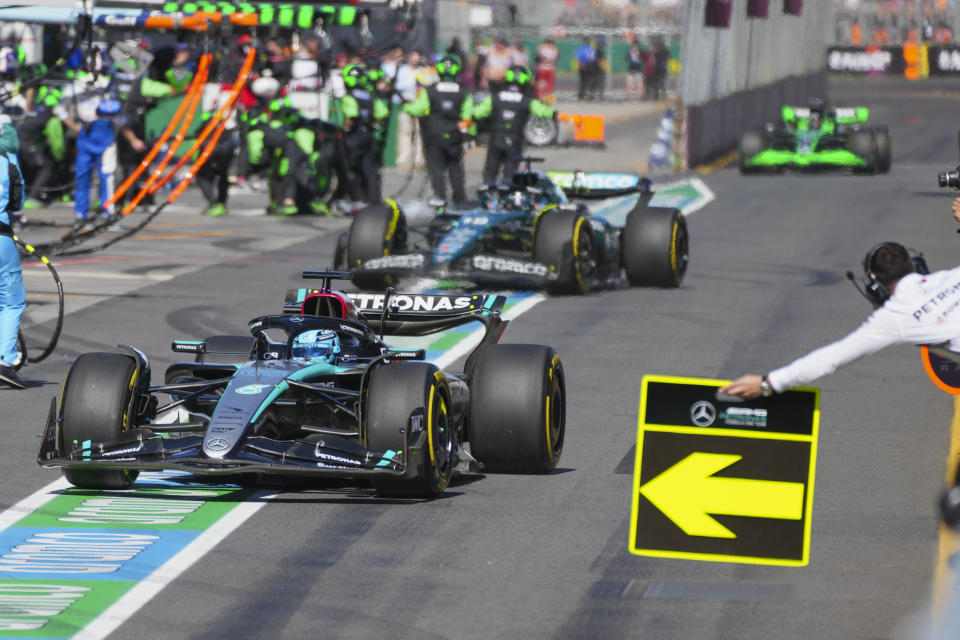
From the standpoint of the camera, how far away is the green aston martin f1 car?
33031 millimetres

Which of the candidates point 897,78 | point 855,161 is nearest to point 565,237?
point 855,161

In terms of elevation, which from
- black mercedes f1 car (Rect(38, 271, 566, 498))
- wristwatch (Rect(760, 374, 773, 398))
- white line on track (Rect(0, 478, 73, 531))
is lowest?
white line on track (Rect(0, 478, 73, 531))

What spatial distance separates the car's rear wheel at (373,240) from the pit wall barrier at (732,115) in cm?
1747

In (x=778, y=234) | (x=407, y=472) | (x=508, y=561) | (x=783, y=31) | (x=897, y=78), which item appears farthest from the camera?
(x=897, y=78)

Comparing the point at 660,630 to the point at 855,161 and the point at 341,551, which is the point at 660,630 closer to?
the point at 341,551

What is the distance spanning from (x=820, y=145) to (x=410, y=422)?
25.4m

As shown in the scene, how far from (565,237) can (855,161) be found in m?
16.8

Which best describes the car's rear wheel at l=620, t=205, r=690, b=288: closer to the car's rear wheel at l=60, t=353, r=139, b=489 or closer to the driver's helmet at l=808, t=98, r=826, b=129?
the car's rear wheel at l=60, t=353, r=139, b=489

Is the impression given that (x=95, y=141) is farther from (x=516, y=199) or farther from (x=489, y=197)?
(x=516, y=199)

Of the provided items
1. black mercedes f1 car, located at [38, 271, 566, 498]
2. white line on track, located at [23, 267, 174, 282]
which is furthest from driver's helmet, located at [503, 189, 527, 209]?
black mercedes f1 car, located at [38, 271, 566, 498]

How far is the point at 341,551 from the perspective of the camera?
8.36m

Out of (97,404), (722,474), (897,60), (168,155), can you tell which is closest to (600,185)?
(168,155)

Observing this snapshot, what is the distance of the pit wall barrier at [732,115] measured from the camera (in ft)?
118

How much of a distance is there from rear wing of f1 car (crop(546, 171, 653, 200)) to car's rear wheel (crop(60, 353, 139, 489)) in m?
9.54
